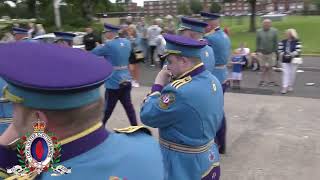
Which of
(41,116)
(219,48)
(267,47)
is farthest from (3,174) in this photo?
(267,47)

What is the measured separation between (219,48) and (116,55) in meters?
1.59

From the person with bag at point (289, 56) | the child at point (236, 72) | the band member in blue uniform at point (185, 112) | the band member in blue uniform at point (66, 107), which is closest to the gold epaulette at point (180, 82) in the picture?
the band member in blue uniform at point (185, 112)

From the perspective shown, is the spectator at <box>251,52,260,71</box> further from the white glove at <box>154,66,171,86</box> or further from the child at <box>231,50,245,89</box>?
the white glove at <box>154,66,171,86</box>

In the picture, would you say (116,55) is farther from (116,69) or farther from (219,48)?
(219,48)

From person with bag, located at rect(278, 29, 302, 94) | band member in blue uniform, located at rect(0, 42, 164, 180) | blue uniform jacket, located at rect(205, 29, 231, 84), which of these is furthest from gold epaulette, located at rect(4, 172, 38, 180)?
person with bag, located at rect(278, 29, 302, 94)

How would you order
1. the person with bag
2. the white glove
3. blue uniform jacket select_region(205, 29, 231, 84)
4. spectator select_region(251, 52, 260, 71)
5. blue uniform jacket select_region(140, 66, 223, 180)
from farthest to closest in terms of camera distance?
spectator select_region(251, 52, 260, 71), the person with bag, blue uniform jacket select_region(205, 29, 231, 84), the white glove, blue uniform jacket select_region(140, 66, 223, 180)

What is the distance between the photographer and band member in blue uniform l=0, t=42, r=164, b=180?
4.97 feet

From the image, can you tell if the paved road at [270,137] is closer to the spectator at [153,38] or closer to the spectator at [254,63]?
the spectator at [254,63]

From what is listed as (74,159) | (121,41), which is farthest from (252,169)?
(74,159)

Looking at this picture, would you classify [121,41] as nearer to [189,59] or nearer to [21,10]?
[189,59]

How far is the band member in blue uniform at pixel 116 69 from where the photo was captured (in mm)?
7297

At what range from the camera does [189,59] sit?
3.50 metres

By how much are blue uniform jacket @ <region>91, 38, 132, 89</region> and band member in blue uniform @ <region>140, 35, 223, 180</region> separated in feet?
12.3

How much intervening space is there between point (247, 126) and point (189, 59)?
4.74 meters
